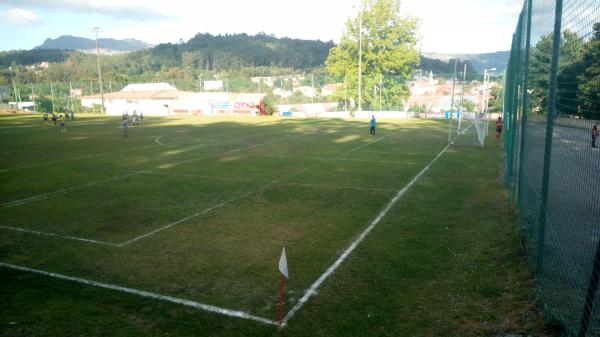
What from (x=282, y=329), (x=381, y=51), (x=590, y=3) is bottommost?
(x=282, y=329)

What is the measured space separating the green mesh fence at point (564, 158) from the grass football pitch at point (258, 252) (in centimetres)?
61

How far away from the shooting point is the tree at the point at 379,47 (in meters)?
69.7

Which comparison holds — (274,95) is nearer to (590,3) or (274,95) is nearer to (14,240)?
(14,240)

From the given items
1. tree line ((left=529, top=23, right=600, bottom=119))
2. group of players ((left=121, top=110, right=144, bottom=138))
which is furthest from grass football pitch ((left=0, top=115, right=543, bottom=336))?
group of players ((left=121, top=110, right=144, bottom=138))

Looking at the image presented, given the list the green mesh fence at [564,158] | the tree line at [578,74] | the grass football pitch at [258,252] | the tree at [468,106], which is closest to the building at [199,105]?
the tree at [468,106]

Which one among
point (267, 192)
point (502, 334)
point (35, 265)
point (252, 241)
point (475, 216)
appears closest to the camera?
point (502, 334)

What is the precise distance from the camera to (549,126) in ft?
23.8

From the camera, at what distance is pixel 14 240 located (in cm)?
1088

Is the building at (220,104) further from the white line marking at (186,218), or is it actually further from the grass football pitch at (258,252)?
the white line marking at (186,218)

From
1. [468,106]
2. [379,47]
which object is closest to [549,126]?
[468,106]

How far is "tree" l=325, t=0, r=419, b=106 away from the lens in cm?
6969

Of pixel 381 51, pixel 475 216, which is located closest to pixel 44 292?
pixel 475 216

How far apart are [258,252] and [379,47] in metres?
66.9

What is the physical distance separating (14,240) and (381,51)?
6633 cm
